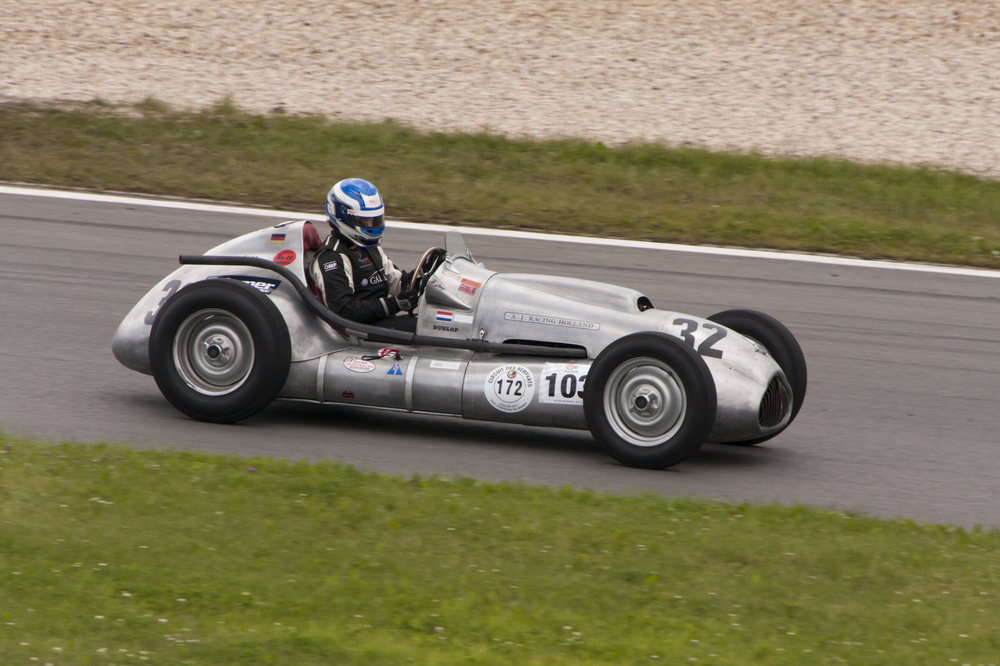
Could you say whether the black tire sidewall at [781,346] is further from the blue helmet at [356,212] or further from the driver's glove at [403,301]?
the blue helmet at [356,212]

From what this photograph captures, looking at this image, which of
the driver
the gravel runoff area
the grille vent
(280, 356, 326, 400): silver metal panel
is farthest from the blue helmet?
the gravel runoff area

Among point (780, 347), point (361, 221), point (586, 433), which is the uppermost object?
point (361, 221)

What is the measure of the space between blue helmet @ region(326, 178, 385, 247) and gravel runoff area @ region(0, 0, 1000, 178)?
8084 millimetres

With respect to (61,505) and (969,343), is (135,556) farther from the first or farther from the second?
(969,343)

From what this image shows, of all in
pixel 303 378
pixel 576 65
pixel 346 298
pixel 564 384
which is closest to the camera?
pixel 564 384

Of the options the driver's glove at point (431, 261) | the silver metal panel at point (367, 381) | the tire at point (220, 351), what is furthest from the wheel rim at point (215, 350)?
the driver's glove at point (431, 261)

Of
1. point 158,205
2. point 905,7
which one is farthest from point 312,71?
point 905,7

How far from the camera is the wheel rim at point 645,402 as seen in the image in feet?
20.7

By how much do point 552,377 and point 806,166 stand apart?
27.0 feet

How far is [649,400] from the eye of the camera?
20.8ft

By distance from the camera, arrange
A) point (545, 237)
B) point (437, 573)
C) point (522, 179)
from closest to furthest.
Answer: point (437, 573)
point (545, 237)
point (522, 179)

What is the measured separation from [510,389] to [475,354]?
0.36m

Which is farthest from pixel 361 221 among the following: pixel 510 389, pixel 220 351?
pixel 510 389

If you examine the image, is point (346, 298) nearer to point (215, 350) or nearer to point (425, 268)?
point (425, 268)
